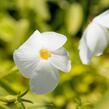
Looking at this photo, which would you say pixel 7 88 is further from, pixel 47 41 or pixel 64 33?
pixel 64 33

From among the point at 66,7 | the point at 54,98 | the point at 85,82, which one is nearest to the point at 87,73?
the point at 85,82

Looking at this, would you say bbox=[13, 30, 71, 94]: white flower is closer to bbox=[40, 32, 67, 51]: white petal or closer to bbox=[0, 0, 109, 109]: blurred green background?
bbox=[40, 32, 67, 51]: white petal

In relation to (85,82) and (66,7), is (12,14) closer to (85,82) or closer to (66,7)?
(66,7)

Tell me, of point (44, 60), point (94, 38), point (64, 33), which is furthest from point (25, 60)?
point (64, 33)

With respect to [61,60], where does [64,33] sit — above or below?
below

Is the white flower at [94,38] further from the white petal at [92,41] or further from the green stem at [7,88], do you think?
the green stem at [7,88]

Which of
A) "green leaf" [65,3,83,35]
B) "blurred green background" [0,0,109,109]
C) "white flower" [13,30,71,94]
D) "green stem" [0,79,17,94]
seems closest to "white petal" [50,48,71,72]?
"white flower" [13,30,71,94]
